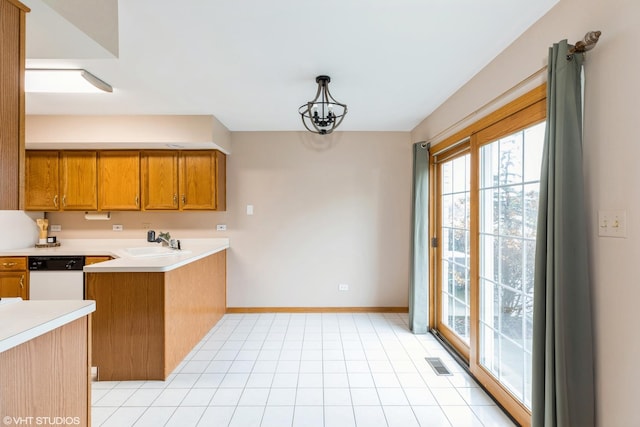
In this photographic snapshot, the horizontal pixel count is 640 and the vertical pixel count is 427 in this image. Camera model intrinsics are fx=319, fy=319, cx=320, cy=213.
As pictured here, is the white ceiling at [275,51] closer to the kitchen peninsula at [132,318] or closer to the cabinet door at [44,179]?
the cabinet door at [44,179]

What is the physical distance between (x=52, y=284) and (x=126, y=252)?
78cm

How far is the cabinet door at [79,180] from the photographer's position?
375cm

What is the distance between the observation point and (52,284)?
3314 millimetres

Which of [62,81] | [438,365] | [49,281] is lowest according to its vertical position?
[438,365]

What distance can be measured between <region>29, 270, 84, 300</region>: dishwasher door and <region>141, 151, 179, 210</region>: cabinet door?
3.39 ft

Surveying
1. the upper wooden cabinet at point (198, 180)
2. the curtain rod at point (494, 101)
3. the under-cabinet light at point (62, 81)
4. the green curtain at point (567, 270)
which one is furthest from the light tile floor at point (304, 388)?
the under-cabinet light at point (62, 81)

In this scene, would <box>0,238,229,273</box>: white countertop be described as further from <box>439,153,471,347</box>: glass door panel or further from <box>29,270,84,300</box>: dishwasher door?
<box>439,153,471,347</box>: glass door panel

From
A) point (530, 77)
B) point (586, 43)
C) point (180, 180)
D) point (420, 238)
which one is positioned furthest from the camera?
point (180, 180)

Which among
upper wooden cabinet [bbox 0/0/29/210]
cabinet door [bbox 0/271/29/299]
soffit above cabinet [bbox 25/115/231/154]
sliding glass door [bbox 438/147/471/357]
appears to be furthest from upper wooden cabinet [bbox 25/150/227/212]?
sliding glass door [bbox 438/147/471/357]

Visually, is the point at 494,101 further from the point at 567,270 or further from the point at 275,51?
the point at 275,51

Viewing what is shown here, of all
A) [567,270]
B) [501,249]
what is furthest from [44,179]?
[567,270]

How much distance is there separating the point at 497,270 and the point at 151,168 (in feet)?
12.3

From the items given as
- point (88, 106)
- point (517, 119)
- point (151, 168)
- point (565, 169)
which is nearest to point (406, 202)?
point (517, 119)

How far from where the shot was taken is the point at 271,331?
3.62 m
